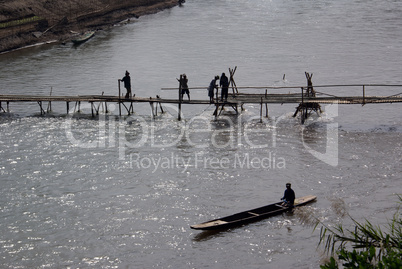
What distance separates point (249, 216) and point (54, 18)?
151 feet

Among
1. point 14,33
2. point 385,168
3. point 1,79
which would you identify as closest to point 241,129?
point 385,168

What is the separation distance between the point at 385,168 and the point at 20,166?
694 inches

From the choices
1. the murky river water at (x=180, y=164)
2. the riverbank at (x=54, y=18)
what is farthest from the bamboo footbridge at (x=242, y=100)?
the riverbank at (x=54, y=18)

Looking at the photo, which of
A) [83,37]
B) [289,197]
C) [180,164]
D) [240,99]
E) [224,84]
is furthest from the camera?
[83,37]

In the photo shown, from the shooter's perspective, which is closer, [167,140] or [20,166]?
[20,166]

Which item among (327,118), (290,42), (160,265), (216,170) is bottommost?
(160,265)

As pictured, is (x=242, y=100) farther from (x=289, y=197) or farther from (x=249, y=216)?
(x=249, y=216)

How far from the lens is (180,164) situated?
28078 mm

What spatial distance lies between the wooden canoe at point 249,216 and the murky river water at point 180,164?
1.01ft

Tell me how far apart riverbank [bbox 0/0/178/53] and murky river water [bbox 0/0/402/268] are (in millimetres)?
3611

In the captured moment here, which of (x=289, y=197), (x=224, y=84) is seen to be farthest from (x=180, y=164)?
(x=289, y=197)

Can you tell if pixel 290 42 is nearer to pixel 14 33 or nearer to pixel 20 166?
pixel 14 33

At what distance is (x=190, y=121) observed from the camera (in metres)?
34.8

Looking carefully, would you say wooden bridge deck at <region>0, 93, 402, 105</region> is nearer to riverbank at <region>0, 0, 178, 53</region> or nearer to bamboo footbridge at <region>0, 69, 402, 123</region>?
bamboo footbridge at <region>0, 69, 402, 123</region>
